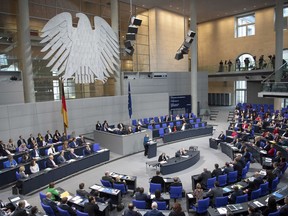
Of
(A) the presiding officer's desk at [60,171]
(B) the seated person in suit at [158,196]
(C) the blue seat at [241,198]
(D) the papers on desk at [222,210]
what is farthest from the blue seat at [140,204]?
(A) the presiding officer's desk at [60,171]

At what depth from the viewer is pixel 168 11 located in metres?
26.5

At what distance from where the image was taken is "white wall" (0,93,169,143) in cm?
1483

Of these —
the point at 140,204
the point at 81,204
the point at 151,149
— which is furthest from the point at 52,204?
the point at 151,149

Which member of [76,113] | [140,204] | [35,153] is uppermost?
[76,113]

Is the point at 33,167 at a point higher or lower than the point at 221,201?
higher

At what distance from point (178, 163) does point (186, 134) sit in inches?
270

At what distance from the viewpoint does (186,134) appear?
60.9 feet

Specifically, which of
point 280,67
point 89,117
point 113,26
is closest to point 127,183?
point 89,117

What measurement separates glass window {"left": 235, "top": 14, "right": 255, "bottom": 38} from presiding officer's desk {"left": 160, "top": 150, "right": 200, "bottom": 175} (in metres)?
21.1

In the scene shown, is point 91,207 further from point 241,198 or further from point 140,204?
point 241,198

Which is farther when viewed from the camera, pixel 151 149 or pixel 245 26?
pixel 245 26

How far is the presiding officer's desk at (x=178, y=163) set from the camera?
11.6m

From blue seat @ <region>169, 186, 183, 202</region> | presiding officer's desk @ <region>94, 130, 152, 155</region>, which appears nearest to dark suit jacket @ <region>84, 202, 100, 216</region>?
blue seat @ <region>169, 186, 183, 202</region>

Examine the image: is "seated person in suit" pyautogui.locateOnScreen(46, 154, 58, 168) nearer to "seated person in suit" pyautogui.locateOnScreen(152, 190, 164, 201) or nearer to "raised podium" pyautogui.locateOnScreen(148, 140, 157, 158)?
"raised podium" pyautogui.locateOnScreen(148, 140, 157, 158)
